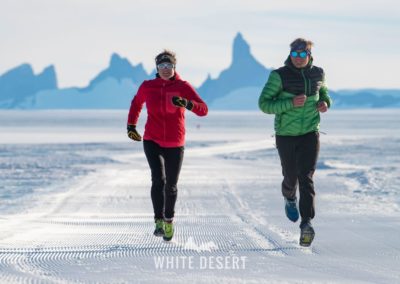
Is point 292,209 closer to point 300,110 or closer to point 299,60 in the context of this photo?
point 300,110

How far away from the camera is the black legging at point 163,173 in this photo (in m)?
6.42

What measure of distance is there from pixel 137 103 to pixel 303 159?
1502mm

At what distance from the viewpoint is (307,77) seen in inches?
242

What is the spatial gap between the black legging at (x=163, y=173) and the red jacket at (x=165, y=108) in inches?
2.6

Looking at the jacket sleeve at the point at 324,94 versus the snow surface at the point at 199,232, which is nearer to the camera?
the snow surface at the point at 199,232

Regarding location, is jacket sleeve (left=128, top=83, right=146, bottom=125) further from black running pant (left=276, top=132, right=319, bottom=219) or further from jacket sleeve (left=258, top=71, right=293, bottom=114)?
black running pant (left=276, top=132, right=319, bottom=219)

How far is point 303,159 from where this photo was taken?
6.25 metres

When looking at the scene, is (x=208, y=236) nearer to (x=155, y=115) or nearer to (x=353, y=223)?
(x=155, y=115)

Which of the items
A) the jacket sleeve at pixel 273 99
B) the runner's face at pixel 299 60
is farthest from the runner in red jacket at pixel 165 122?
the runner's face at pixel 299 60

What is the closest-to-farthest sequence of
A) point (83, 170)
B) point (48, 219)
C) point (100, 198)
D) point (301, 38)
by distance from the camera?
point (301, 38) → point (48, 219) → point (100, 198) → point (83, 170)

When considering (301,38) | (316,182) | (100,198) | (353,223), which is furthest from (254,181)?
(301,38)

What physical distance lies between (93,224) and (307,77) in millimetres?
3515

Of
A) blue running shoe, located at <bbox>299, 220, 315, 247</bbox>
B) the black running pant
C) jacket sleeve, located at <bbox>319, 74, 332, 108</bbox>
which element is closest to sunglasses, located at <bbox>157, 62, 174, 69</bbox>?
the black running pant

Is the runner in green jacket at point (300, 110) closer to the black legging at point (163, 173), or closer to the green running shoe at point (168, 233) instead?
the black legging at point (163, 173)
